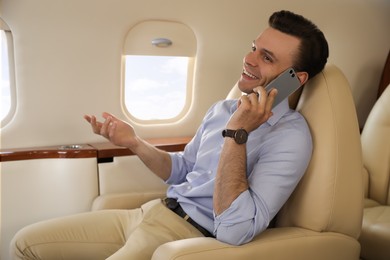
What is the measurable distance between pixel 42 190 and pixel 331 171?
1.30 metres

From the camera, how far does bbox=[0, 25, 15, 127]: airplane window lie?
6.59 ft

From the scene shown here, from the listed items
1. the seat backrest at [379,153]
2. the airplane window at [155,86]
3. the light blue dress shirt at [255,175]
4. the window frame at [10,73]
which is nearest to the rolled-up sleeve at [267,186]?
the light blue dress shirt at [255,175]

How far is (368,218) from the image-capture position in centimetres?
203

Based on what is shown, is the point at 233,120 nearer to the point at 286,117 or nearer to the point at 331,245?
the point at 286,117

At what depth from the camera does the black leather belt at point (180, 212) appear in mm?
1576

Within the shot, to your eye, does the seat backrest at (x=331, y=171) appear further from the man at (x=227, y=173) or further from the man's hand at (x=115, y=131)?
the man's hand at (x=115, y=131)

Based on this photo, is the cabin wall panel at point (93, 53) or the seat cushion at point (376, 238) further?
the cabin wall panel at point (93, 53)

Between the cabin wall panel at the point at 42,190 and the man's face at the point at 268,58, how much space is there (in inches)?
34.2

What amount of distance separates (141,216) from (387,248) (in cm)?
101

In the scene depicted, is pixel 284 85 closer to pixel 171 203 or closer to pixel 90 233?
pixel 171 203

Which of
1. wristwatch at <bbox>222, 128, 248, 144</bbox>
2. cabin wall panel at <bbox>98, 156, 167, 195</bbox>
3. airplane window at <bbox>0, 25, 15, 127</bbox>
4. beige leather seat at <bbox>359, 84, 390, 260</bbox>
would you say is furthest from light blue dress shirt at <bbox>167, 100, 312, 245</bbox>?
airplane window at <bbox>0, 25, 15, 127</bbox>

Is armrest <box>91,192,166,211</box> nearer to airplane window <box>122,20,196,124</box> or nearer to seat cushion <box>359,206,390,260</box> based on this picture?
airplane window <box>122,20,196,124</box>

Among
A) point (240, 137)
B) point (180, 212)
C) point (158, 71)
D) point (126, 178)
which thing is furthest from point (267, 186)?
point (158, 71)

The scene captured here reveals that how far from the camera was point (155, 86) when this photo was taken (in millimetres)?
2477
